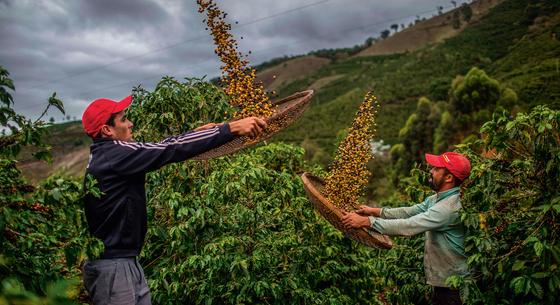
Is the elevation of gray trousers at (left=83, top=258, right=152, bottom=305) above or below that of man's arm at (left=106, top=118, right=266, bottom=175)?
below

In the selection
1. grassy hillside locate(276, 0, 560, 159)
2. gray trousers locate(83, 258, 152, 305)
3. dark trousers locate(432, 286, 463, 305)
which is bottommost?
grassy hillside locate(276, 0, 560, 159)

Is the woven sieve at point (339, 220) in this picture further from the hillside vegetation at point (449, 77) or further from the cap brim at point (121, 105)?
the hillside vegetation at point (449, 77)

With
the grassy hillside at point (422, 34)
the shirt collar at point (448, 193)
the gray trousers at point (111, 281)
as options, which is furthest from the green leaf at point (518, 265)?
the grassy hillside at point (422, 34)

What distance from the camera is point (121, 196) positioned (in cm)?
248

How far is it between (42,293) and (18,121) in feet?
3.27

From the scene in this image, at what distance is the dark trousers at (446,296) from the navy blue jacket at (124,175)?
2355 mm

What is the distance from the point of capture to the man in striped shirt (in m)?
3.43

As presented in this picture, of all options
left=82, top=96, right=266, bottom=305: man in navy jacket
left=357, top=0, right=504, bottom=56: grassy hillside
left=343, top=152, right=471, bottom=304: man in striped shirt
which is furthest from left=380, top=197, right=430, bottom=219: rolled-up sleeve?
left=357, top=0, right=504, bottom=56: grassy hillside

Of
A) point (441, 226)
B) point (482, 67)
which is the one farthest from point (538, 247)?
point (482, 67)

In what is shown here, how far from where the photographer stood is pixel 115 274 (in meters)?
2.46

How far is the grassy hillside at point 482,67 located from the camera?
43906 millimetres

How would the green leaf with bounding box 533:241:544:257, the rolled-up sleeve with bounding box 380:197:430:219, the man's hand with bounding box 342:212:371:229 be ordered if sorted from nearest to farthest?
the green leaf with bounding box 533:241:544:257 < the man's hand with bounding box 342:212:371:229 < the rolled-up sleeve with bounding box 380:197:430:219

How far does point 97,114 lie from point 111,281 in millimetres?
1006

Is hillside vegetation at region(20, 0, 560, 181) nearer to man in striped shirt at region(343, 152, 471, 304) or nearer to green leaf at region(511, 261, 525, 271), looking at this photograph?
man in striped shirt at region(343, 152, 471, 304)
